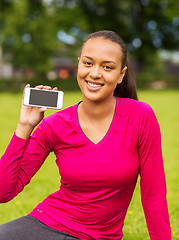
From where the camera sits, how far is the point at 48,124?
2709 millimetres

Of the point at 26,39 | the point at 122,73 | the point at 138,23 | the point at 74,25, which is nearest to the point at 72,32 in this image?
the point at 74,25

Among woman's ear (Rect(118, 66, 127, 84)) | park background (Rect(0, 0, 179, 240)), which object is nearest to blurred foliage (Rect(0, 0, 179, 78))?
park background (Rect(0, 0, 179, 240))

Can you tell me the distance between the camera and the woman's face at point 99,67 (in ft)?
8.39

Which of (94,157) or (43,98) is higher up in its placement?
(43,98)

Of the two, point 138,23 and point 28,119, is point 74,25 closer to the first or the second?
point 138,23

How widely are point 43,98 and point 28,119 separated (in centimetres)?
19

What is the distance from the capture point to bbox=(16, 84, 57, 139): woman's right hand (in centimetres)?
253

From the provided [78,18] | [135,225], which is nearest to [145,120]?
[135,225]

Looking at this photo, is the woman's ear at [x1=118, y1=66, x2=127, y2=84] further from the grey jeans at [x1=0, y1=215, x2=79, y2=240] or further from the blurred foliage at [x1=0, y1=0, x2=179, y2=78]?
the blurred foliage at [x1=0, y1=0, x2=179, y2=78]

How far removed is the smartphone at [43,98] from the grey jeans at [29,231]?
34.1 inches

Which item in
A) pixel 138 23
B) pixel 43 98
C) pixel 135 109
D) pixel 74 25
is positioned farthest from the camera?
pixel 138 23

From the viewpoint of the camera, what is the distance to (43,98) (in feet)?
8.28

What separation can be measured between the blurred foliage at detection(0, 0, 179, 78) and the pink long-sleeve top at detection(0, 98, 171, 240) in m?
36.6

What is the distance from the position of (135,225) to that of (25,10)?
37.6 metres
